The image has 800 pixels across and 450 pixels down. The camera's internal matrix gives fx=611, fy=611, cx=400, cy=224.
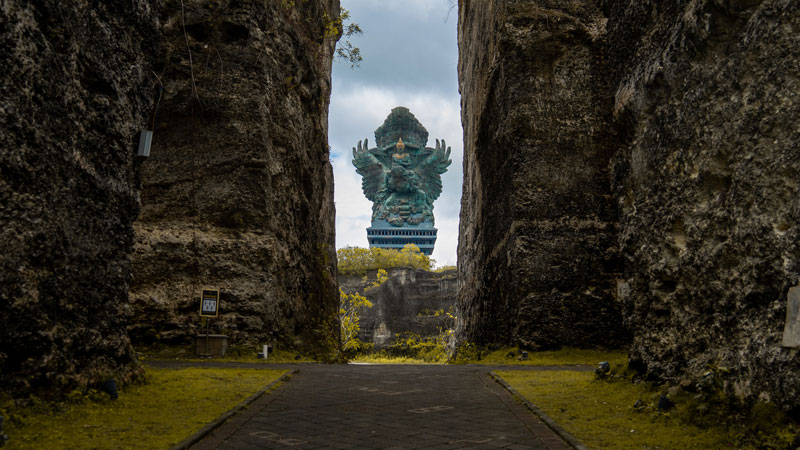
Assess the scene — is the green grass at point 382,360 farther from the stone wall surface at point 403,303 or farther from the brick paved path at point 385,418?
the brick paved path at point 385,418

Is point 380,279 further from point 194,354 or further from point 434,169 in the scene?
point 434,169

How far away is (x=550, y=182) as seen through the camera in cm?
1362

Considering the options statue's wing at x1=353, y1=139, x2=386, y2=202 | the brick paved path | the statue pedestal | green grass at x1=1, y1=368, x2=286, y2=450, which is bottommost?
the brick paved path

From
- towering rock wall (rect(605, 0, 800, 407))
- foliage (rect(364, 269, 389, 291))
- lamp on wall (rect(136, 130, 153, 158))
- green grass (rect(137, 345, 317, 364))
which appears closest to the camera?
towering rock wall (rect(605, 0, 800, 407))

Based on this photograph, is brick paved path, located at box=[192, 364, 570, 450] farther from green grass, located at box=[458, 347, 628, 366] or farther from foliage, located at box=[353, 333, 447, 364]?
foliage, located at box=[353, 333, 447, 364]

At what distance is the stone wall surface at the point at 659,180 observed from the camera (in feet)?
15.8

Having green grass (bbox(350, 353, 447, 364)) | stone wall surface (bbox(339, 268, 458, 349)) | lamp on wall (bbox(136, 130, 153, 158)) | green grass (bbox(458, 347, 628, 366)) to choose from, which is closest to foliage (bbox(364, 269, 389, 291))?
stone wall surface (bbox(339, 268, 458, 349))

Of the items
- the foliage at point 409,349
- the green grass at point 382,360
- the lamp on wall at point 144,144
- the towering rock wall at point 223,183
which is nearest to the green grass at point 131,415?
the lamp on wall at point 144,144

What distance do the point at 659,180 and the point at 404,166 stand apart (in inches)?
2896

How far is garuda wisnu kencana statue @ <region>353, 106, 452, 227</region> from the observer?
8050 cm

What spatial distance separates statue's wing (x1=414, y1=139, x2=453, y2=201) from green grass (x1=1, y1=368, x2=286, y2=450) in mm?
74088

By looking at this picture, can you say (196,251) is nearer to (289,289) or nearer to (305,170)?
(289,289)

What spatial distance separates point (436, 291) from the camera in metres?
47.7

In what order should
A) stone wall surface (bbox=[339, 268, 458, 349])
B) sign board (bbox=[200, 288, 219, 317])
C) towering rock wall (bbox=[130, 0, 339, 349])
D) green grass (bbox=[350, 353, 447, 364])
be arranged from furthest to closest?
stone wall surface (bbox=[339, 268, 458, 349]), green grass (bbox=[350, 353, 447, 364]), towering rock wall (bbox=[130, 0, 339, 349]), sign board (bbox=[200, 288, 219, 317])
